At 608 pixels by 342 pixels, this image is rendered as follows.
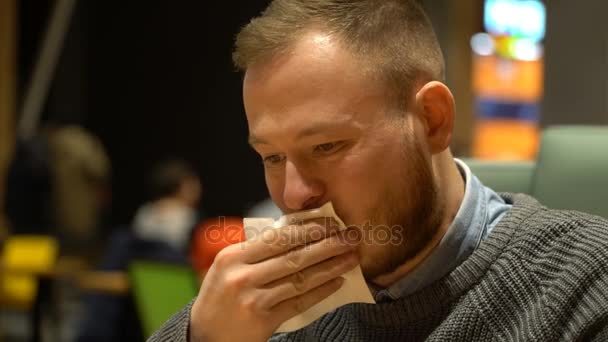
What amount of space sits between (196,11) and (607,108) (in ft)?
16.0

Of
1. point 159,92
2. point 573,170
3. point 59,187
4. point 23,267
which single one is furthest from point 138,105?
point 573,170

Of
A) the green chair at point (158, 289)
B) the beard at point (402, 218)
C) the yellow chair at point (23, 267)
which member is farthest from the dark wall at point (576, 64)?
the yellow chair at point (23, 267)

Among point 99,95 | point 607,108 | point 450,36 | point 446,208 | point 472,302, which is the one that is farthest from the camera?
point 99,95

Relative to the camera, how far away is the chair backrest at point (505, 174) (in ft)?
5.89

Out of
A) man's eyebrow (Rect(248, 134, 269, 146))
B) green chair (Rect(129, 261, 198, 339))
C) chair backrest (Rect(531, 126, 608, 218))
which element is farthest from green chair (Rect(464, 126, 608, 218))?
green chair (Rect(129, 261, 198, 339))

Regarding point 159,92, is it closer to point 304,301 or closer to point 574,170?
point 574,170

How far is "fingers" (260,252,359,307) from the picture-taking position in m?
1.34

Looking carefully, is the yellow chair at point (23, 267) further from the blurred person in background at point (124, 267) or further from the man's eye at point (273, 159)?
the man's eye at point (273, 159)

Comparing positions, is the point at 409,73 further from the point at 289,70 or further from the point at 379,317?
the point at 379,317

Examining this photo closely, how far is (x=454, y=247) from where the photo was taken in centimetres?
138

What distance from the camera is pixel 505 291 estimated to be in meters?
1.31

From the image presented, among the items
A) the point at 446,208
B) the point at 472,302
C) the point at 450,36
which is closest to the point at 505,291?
the point at 472,302

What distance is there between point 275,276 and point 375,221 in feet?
0.60

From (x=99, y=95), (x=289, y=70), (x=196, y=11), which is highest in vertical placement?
(x=289, y=70)
